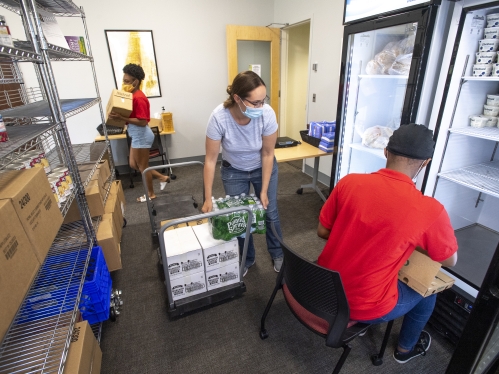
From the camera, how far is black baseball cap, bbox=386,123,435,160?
1035 millimetres

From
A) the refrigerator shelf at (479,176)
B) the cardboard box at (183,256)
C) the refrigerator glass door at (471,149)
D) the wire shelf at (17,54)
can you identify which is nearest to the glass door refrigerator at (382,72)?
the refrigerator glass door at (471,149)

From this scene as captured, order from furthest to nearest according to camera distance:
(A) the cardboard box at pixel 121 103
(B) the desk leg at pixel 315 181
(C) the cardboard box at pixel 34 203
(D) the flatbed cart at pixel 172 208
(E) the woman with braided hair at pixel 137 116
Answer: (B) the desk leg at pixel 315 181
(E) the woman with braided hair at pixel 137 116
(D) the flatbed cart at pixel 172 208
(A) the cardboard box at pixel 121 103
(C) the cardboard box at pixel 34 203

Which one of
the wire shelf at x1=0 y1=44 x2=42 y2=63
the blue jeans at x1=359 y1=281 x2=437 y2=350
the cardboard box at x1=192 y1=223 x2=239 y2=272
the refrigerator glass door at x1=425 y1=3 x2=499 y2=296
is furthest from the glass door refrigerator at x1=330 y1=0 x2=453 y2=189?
the wire shelf at x1=0 y1=44 x2=42 y2=63

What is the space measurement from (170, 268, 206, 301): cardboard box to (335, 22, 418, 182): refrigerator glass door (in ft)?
5.30

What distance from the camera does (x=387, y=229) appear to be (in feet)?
3.28

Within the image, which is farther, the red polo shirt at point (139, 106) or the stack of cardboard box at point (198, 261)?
the red polo shirt at point (139, 106)

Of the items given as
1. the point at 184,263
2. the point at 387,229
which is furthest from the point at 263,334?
the point at 387,229

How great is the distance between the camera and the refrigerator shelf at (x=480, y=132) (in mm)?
1415

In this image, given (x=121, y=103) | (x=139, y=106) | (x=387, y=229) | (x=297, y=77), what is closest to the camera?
(x=387, y=229)

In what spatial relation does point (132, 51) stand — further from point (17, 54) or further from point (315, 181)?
point (17, 54)

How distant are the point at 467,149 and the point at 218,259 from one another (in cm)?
174

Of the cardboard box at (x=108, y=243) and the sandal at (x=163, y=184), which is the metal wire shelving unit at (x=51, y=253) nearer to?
the cardboard box at (x=108, y=243)

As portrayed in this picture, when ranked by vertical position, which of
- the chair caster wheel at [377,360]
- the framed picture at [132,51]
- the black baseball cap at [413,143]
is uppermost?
the framed picture at [132,51]

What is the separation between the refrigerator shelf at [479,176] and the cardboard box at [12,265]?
2.09 meters
